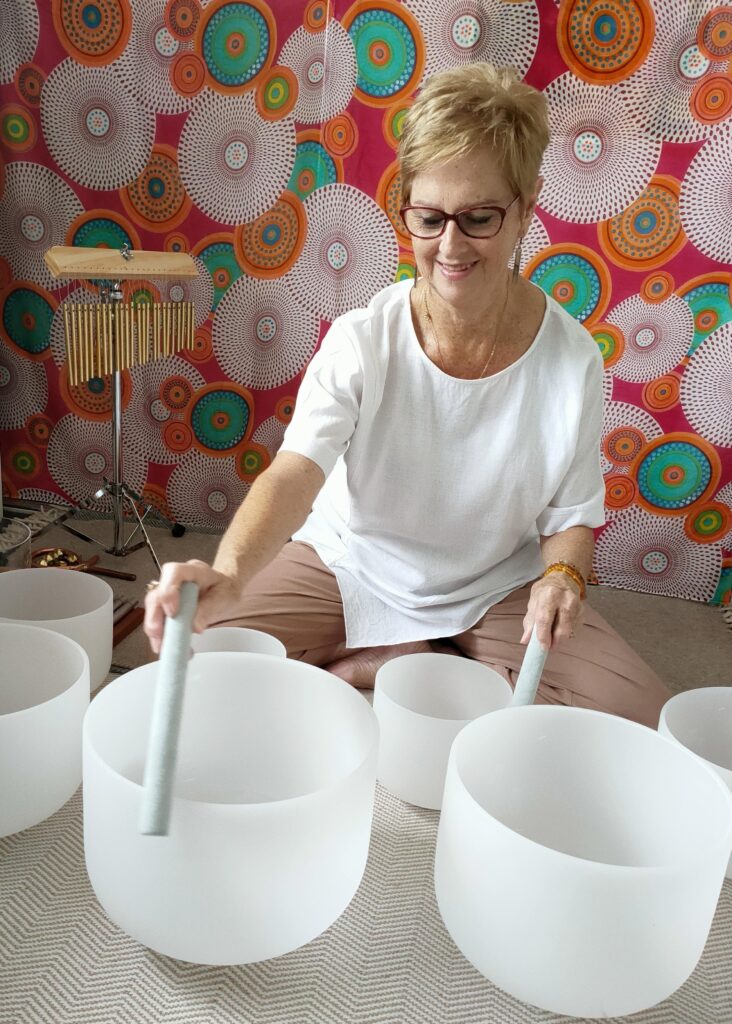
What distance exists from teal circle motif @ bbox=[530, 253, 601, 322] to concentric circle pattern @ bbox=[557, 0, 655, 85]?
0.34 meters

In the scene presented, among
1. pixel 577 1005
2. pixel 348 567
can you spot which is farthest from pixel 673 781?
pixel 348 567

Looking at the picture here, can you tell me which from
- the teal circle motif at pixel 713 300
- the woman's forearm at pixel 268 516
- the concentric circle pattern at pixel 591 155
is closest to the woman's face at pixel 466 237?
the woman's forearm at pixel 268 516

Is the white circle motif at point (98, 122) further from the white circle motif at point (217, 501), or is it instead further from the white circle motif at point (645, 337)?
the white circle motif at point (645, 337)

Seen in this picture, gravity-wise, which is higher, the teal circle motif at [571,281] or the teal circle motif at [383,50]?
the teal circle motif at [383,50]

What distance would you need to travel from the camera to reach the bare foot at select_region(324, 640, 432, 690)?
1.39 metres

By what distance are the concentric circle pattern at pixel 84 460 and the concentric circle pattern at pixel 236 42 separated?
81 centimetres

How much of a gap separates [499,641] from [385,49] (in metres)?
1.21

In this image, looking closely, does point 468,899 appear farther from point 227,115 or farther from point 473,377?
point 227,115

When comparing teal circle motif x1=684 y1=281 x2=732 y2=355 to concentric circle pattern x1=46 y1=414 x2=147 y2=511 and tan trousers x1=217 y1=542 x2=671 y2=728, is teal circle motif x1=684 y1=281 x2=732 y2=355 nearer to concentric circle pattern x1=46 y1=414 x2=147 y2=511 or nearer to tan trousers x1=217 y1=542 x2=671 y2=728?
tan trousers x1=217 y1=542 x2=671 y2=728

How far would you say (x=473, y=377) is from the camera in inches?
49.5

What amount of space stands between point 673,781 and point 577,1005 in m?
0.26

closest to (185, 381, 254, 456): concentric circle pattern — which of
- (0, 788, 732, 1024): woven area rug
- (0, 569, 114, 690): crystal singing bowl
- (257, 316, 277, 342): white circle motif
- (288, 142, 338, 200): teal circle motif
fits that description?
(257, 316, 277, 342): white circle motif

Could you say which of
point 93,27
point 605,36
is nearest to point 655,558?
point 605,36

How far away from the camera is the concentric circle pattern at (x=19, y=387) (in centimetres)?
207
